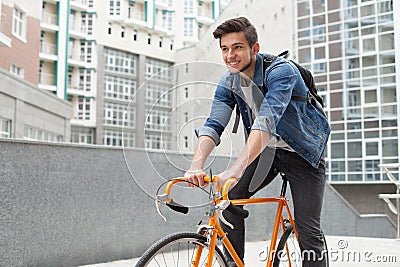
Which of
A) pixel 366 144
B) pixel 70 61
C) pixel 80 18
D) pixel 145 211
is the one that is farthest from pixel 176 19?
pixel 145 211

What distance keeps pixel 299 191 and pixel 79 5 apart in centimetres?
766

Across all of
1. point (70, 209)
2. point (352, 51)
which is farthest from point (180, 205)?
point (352, 51)

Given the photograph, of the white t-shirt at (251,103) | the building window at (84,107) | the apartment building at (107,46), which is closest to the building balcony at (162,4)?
the apartment building at (107,46)

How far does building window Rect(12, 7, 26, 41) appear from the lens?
15.5 ft

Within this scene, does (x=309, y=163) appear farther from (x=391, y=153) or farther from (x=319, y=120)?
(x=391, y=153)

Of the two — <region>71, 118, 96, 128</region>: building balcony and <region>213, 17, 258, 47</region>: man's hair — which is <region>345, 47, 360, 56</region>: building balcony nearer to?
<region>71, 118, 96, 128</region>: building balcony

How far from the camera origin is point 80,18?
28.1 ft

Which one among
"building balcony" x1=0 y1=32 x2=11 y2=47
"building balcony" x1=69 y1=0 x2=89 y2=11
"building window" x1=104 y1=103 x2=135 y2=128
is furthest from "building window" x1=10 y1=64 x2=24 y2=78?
"building window" x1=104 y1=103 x2=135 y2=128

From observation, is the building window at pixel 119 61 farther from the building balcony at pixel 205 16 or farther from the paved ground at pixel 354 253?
the paved ground at pixel 354 253

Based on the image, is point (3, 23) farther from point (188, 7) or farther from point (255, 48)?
point (188, 7)

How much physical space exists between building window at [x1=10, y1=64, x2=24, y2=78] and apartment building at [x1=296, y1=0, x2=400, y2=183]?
3632mm

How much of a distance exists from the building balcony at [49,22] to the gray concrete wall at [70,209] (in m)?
3.57

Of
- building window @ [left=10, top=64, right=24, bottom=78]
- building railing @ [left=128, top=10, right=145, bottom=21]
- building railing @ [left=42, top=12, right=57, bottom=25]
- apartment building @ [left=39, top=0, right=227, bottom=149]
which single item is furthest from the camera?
building railing @ [left=128, top=10, right=145, bottom=21]

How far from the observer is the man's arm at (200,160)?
109cm
